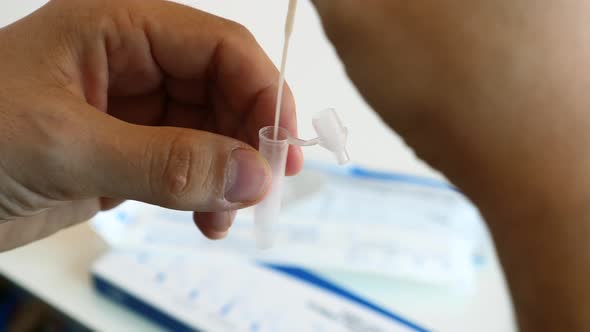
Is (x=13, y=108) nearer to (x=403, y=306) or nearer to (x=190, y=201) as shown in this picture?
(x=190, y=201)

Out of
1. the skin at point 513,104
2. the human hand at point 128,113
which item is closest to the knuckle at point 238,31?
the human hand at point 128,113

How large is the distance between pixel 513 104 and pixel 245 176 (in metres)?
0.21

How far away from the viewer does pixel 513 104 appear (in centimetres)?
25

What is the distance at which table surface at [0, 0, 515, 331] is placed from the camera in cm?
61

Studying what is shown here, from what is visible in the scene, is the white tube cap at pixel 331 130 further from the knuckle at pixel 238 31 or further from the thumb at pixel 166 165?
the knuckle at pixel 238 31

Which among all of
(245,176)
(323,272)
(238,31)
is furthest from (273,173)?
(323,272)

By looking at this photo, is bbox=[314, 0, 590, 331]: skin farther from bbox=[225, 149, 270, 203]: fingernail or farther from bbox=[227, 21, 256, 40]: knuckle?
bbox=[227, 21, 256, 40]: knuckle

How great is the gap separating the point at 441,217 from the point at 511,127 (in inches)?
20.6

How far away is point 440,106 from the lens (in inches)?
10.2

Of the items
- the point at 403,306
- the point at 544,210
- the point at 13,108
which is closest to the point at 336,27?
the point at 544,210

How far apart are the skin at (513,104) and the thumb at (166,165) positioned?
15cm

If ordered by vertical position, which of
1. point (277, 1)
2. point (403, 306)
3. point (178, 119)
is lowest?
point (403, 306)

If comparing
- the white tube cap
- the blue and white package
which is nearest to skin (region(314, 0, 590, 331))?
the white tube cap

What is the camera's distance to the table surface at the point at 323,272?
2.01ft
